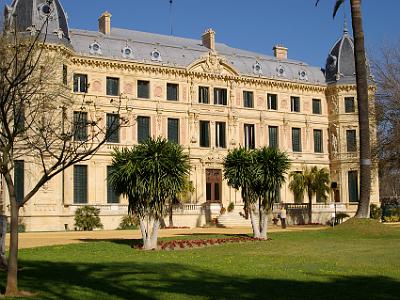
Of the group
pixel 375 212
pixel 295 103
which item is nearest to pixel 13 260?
pixel 375 212

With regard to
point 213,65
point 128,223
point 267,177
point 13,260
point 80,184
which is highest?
point 213,65

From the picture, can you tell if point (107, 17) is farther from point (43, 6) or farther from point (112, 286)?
point (112, 286)

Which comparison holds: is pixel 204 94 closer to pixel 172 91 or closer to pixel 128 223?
pixel 172 91

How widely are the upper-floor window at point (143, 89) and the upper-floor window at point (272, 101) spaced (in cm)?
1198

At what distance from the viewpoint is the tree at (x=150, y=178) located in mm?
25391

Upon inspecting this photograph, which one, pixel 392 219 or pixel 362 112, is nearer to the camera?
pixel 362 112

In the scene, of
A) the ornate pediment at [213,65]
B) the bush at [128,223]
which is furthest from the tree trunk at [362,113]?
the ornate pediment at [213,65]

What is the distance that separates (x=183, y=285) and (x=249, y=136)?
42.3 m

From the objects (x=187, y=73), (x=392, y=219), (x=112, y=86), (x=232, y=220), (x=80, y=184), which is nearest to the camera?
(x=80, y=184)

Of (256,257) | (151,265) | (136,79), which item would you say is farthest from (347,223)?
(136,79)

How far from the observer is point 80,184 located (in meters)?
46.7

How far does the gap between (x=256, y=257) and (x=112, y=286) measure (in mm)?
7781

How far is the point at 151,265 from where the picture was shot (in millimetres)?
17812

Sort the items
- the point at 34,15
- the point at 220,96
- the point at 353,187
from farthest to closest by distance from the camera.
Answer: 1. the point at 353,187
2. the point at 220,96
3. the point at 34,15
